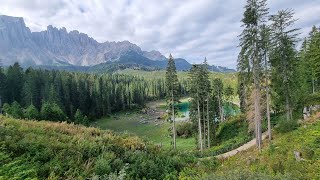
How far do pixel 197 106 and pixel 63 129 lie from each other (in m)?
35.7

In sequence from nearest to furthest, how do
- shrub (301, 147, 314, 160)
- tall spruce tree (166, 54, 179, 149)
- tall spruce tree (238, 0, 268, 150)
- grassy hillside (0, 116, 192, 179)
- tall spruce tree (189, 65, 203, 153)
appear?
grassy hillside (0, 116, 192, 179) → shrub (301, 147, 314, 160) → tall spruce tree (238, 0, 268, 150) → tall spruce tree (189, 65, 203, 153) → tall spruce tree (166, 54, 179, 149)

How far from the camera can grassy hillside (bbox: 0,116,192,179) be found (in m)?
9.61

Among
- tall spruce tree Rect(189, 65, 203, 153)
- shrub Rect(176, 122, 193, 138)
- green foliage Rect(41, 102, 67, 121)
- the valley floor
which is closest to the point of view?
tall spruce tree Rect(189, 65, 203, 153)

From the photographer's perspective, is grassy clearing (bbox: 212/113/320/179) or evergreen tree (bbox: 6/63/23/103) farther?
evergreen tree (bbox: 6/63/23/103)

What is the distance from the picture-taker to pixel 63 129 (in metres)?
14.2

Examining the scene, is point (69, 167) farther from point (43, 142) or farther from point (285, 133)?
point (285, 133)

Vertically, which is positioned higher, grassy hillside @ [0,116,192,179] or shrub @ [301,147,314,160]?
grassy hillside @ [0,116,192,179]

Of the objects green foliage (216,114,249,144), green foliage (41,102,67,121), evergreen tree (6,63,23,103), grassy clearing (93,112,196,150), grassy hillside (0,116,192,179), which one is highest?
evergreen tree (6,63,23,103)

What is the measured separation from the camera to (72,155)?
11.3m

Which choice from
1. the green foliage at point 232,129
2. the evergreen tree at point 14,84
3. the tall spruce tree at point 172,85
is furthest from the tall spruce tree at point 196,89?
the evergreen tree at point 14,84

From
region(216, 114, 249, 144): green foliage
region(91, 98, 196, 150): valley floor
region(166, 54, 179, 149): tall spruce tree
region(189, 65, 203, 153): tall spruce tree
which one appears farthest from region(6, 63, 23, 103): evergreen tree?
region(216, 114, 249, 144): green foliage

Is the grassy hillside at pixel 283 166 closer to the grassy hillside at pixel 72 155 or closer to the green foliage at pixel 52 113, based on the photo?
the grassy hillside at pixel 72 155

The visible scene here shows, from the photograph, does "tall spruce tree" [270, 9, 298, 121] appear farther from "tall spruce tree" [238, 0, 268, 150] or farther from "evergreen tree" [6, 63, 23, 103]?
"evergreen tree" [6, 63, 23, 103]

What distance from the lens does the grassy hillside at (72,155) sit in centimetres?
961
